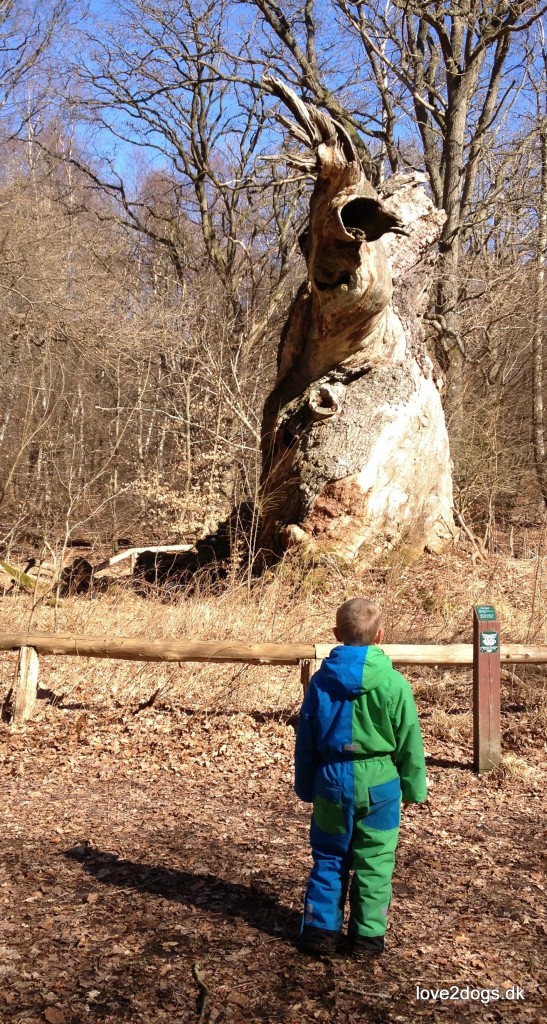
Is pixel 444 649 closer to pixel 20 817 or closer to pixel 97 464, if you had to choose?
pixel 20 817

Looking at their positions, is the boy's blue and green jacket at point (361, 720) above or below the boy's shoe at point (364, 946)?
above

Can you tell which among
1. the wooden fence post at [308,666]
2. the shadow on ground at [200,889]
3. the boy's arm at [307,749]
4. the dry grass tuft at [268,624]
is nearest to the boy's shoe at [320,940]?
the shadow on ground at [200,889]

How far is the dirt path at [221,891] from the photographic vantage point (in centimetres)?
312

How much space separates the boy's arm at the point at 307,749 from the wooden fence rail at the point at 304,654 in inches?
108

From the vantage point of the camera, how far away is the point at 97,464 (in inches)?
696

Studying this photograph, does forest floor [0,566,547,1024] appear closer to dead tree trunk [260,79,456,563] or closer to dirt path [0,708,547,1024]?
dirt path [0,708,547,1024]

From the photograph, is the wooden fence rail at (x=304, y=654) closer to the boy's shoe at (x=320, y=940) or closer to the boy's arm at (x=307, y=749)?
the boy's arm at (x=307, y=749)

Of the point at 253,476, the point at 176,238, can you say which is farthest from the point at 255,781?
the point at 176,238

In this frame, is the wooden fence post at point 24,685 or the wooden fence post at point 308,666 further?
the wooden fence post at point 24,685

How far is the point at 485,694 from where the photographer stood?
237 inches

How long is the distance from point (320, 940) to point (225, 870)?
1048 mm

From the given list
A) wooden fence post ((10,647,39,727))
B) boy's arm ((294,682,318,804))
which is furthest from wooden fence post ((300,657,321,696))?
boy's arm ((294,682,318,804))

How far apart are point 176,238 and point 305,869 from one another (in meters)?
19.8

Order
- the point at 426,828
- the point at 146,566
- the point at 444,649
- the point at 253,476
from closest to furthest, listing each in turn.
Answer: the point at 426,828, the point at 444,649, the point at 146,566, the point at 253,476
